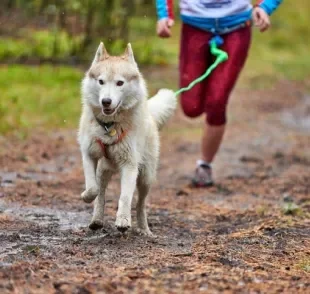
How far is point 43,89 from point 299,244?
23.2 ft

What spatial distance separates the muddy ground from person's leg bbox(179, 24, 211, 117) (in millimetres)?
822

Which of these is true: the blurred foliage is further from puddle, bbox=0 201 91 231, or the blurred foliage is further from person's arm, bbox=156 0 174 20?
puddle, bbox=0 201 91 231

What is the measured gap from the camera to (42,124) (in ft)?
33.3

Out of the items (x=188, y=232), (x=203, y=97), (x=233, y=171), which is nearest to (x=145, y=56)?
(x=233, y=171)

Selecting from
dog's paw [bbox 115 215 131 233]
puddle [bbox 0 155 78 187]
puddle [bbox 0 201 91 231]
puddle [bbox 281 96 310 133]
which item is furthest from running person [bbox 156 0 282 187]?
puddle [bbox 281 96 310 133]

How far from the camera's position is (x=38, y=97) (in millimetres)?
11008

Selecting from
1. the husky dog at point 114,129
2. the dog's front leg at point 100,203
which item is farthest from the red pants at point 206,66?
the dog's front leg at point 100,203

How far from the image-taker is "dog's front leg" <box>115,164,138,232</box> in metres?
4.87

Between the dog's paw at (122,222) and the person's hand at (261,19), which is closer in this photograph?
the dog's paw at (122,222)

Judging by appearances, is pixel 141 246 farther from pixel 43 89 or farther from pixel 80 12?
pixel 80 12

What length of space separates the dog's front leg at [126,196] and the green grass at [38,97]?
15.3 ft

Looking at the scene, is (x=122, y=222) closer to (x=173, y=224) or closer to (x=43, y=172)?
(x=173, y=224)

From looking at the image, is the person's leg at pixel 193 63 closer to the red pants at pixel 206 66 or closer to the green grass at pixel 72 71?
the red pants at pixel 206 66

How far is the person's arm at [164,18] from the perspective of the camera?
22.5 ft
